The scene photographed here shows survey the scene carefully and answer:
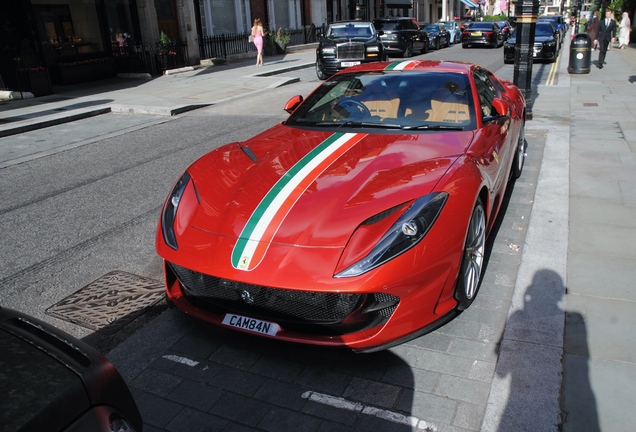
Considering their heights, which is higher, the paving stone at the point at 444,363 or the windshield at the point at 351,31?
the windshield at the point at 351,31

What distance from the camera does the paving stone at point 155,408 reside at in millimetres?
2568

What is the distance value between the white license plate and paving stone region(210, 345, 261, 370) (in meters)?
0.29

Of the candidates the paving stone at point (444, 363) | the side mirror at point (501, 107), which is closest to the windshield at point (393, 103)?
the side mirror at point (501, 107)

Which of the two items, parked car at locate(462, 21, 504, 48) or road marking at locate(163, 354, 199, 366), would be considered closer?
road marking at locate(163, 354, 199, 366)

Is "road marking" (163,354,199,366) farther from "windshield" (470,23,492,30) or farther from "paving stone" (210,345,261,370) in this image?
"windshield" (470,23,492,30)

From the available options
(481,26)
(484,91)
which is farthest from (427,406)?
(481,26)

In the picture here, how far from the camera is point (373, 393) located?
269cm

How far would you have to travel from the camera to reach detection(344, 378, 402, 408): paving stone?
262cm

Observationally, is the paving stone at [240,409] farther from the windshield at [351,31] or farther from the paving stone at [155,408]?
the windshield at [351,31]

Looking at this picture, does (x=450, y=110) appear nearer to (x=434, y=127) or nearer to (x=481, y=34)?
(x=434, y=127)

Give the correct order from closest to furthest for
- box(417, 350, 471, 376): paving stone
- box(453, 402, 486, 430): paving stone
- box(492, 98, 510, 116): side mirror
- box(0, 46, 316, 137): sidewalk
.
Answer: box(453, 402, 486, 430): paving stone → box(417, 350, 471, 376): paving stone → box(492, 98, 510, 116): side mirror → box(0, 46, 316, 137): sidewalk

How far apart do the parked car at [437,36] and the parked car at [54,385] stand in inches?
1128

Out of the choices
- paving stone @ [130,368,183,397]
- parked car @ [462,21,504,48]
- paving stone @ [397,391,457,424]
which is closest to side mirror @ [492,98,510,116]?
paving stone @ [397,391,457,424]

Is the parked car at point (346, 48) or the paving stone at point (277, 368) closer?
the paving stone at point (277, 368)
